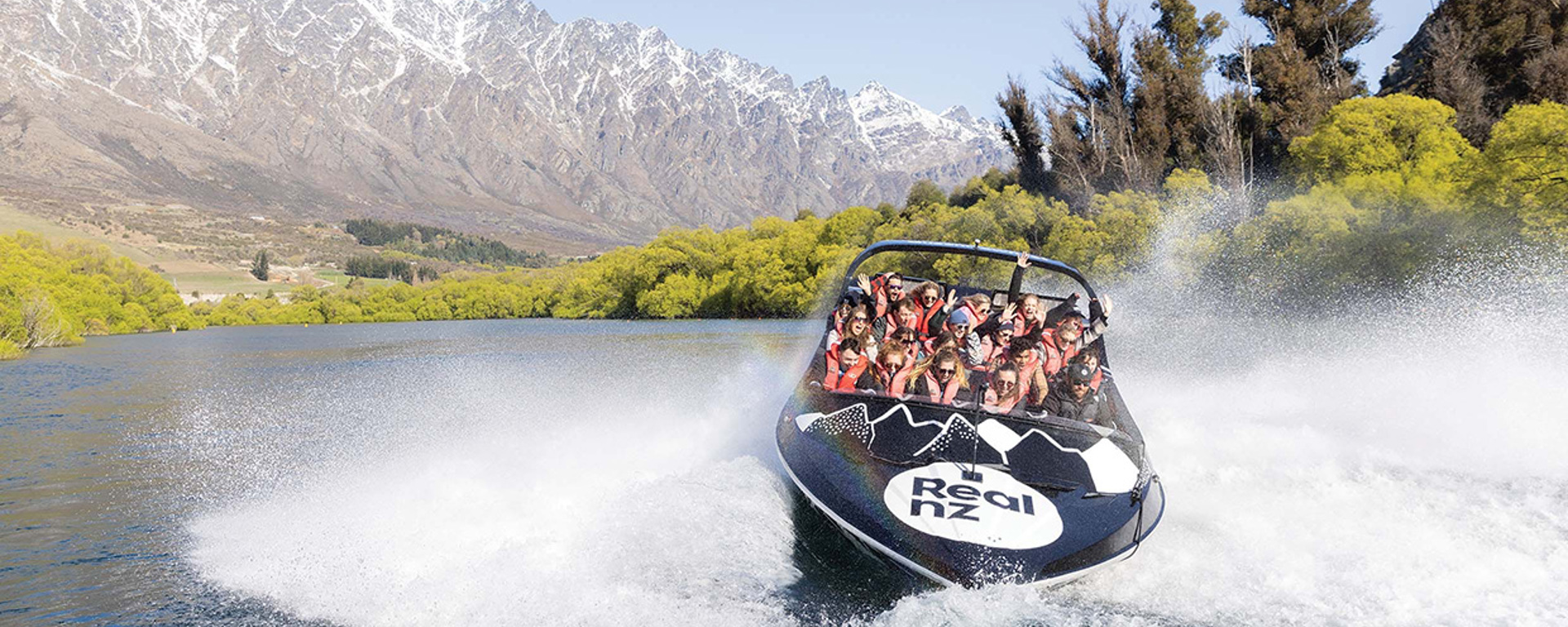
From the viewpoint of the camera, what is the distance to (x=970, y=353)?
30.4ft

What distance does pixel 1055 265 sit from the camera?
9.76m

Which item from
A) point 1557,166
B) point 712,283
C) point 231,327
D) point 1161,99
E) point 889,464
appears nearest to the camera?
point 889,464

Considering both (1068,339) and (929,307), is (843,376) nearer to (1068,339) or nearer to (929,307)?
(1068,339)

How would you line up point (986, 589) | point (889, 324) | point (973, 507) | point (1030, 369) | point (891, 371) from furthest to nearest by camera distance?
point (889, 324)
point (891, 371)
point (1030, 369)
point (973, 507)
point (986, 589)

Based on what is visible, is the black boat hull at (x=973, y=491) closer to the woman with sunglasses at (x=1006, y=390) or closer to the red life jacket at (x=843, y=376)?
the woman with sunglasses at (x=1006, y=390)

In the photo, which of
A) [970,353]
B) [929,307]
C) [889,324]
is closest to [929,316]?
[929,307]

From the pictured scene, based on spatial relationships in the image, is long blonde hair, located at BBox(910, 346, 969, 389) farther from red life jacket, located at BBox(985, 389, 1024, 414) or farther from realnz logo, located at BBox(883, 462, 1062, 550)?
realnz logo, located at BBox(883, 462, 1062, 550)

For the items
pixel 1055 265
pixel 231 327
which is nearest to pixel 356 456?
pixel 1055 265

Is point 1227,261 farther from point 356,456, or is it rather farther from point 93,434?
point 93,434

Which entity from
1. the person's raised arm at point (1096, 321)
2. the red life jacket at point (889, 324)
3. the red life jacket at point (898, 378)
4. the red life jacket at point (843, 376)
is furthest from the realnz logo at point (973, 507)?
the person's raised arm at point (1096, 321)

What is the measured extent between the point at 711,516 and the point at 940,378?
2.10m

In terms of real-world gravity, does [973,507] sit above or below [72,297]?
below

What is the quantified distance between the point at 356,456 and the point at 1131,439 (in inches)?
416

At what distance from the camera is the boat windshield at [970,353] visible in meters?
7.68
